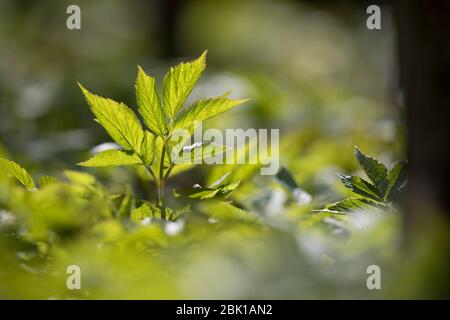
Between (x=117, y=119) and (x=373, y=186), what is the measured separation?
0.36m

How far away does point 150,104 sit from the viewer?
0.98 m

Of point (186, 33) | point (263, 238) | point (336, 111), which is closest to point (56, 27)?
point (186, 33)

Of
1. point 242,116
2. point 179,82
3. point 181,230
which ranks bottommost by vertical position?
point 181,230

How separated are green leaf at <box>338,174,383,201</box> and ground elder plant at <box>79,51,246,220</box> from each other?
158 millimetres

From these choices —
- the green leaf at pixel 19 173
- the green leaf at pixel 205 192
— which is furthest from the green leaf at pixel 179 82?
the green leaf at pixel 19 173

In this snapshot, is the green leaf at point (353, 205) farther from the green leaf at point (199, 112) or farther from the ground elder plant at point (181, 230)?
the green leaf at point (199, 112)

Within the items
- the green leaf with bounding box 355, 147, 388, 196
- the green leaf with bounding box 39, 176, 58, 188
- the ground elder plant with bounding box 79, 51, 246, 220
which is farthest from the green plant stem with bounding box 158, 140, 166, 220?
the green leaf with bounding box 355, 147, 388, 196

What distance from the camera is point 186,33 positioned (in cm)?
479

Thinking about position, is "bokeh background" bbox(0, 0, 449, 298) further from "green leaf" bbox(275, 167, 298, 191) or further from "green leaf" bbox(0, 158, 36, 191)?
"green leaf" bbox(0, 158, 36, 191)

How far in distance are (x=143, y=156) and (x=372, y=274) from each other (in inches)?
15.3

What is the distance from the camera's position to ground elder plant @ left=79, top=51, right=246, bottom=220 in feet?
3.18

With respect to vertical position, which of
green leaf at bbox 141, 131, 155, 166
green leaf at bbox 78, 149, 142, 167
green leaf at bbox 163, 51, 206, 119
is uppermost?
green leaf at bbox 163, 51, 206, 119

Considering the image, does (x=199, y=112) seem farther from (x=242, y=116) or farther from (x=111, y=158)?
(x=242, y=116)

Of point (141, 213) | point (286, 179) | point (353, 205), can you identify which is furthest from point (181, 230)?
point (286, 179)
